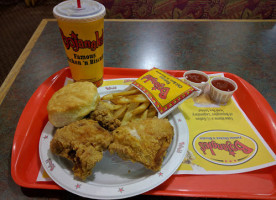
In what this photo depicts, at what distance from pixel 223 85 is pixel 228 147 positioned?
58 centimetres

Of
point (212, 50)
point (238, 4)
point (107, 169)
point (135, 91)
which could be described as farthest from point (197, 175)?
point (238, 4)

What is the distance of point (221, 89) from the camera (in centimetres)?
159

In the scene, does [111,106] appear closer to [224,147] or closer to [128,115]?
[128,115]

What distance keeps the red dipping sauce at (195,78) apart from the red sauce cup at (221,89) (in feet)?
0.25

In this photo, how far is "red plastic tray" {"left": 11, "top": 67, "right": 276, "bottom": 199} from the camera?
102cm

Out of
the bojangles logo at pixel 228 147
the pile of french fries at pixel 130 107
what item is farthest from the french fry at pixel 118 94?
the bojangles logo at pixel 228 147

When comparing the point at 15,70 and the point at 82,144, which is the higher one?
the point at 82,144

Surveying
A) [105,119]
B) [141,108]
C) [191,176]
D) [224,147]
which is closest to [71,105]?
[105,119]

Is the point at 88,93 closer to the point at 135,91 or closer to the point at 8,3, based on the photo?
the point at 135,91

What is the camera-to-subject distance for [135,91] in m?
1.46

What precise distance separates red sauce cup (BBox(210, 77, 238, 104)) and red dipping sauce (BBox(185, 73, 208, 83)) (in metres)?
0.08

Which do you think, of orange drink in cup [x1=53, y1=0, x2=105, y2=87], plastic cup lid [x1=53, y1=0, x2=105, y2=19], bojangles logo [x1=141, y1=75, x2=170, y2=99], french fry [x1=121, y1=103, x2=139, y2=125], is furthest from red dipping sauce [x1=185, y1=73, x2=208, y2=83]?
plastic cup lid [x1=53, y1=0, x2=105, y2=19]

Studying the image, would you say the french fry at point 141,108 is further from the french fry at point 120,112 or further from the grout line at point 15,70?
the grout line at point 15,70

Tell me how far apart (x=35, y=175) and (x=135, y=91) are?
849mm
